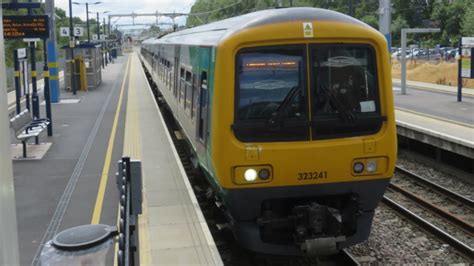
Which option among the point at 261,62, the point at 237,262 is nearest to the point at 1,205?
the point at 261,62

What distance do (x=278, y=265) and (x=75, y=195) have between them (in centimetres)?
351

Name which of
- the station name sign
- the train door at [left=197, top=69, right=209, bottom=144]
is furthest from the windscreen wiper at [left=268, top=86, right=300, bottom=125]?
the station name sign

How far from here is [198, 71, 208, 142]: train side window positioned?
22.1 feet

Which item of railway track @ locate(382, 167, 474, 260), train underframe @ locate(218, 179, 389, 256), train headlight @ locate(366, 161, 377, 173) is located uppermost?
train headlight @ locate(366, 161, 377, 173)

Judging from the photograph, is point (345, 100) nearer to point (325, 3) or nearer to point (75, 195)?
point (75, 195)

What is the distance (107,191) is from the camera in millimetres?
9039

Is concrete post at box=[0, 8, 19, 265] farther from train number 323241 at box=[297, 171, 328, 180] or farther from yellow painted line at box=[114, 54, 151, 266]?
train number 323241 at box=[297, 171, 328, 180]

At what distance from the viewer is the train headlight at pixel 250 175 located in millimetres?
5910

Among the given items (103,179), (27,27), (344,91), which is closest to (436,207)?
(344,91)

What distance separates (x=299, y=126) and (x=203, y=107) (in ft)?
4.72

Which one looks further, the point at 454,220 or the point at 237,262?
the point at 454,220

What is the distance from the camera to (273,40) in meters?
5.95

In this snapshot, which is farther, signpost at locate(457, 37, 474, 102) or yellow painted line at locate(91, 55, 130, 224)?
signpost at locate(457, 37, 474, 102)

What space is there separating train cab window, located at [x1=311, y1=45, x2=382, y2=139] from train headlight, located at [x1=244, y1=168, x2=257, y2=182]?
28.5 inches
